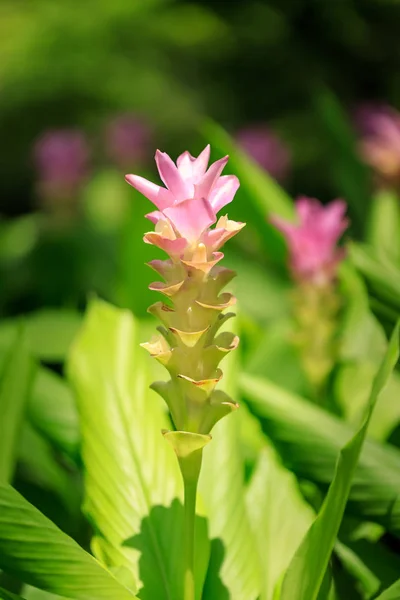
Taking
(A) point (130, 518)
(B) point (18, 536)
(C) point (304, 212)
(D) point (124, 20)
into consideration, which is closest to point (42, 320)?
(C) point (304, 212)

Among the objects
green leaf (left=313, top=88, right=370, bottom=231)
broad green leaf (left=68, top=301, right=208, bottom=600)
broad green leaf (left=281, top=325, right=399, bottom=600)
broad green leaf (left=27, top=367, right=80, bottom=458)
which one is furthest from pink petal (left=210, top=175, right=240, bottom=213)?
green leaf (left=313, top=88, right=370, bottom=231)

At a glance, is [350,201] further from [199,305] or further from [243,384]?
[199,305]

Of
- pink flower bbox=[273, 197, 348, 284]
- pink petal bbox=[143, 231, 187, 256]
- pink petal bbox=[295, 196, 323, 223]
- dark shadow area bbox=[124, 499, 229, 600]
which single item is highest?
pink petal bbox=[295, 196, 323, 223]

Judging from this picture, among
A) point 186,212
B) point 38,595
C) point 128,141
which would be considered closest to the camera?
point 186,212

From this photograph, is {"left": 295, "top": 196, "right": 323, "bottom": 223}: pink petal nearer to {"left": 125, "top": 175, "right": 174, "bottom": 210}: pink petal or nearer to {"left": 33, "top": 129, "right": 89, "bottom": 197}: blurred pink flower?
{"left": 125, "top": 175, "right": 174, "bottom": 210}: pink petal

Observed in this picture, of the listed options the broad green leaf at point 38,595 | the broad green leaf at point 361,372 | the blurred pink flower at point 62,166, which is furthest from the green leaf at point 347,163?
the broad green leaf at point 38,595

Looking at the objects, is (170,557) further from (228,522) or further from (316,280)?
(316,280)

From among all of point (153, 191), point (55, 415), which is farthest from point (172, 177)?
point (55, 415)
